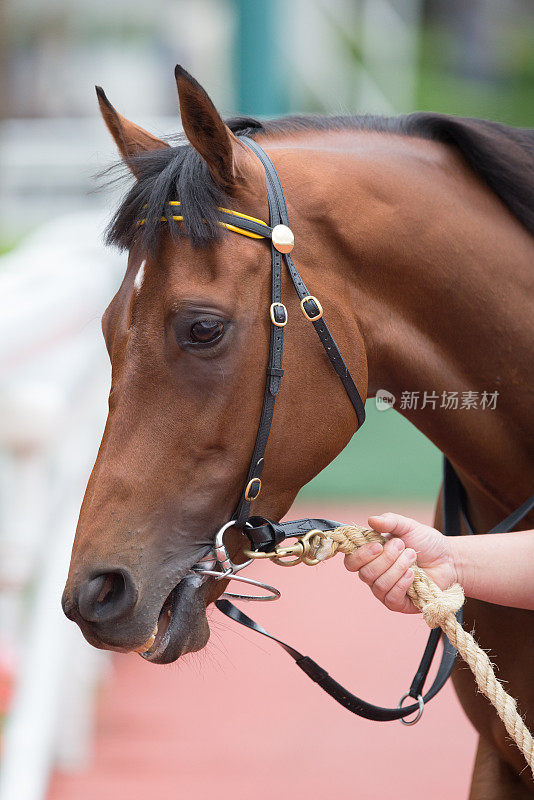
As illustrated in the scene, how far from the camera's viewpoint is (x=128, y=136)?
6.56 ft

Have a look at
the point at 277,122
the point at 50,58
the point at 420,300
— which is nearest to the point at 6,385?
the point at 277,122

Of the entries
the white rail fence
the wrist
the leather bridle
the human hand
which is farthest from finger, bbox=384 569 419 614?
the white rail fence

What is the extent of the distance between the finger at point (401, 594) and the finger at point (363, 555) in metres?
0.07

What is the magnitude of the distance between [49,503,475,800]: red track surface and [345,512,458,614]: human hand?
5.62 ft

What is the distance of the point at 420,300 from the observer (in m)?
1.98

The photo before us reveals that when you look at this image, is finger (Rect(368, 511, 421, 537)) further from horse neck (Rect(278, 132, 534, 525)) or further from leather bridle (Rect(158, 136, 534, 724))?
horse neck (Rect(278, 132, 534, 525))

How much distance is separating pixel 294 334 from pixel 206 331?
0.19m

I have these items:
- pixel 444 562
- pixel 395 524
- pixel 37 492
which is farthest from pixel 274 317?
pixel 37 492

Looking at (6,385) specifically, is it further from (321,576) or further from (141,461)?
(321,576)

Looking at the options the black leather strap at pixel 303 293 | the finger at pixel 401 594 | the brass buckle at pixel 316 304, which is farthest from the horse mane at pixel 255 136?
the finger at pixel 401 594

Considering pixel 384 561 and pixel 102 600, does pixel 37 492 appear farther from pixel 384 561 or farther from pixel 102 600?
pixel 384 561

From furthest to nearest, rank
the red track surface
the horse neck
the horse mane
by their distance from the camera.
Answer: the red track surface < the horse neck < the horse mane

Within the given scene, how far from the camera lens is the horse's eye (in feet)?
5.64

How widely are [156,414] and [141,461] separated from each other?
92 mm
